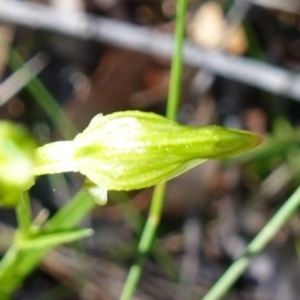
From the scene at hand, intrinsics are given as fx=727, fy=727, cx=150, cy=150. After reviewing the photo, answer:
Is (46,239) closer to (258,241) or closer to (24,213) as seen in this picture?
(24,213)

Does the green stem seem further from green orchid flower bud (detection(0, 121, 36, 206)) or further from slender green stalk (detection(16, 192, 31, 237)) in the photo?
green orchid flower bud (detection(0, 121, 36, 206))

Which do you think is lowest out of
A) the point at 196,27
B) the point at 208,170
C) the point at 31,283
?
the point at 31,283

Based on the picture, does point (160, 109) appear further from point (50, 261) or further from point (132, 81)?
point (50, 261)

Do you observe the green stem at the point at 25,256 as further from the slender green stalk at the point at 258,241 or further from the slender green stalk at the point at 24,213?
the slender green stalk at the point at 258,241

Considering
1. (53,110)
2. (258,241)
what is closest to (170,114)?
(258,241)

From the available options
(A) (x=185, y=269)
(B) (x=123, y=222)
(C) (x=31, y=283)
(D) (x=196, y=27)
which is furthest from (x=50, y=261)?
(D) (x=196, y=27)

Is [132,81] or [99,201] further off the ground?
[132,81]
